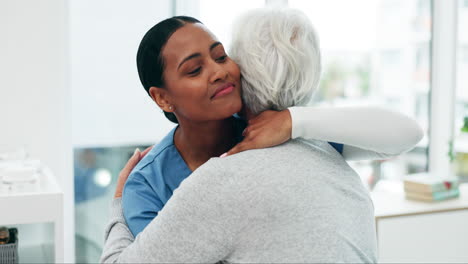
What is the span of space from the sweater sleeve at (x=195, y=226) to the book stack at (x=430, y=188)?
6.09 ft

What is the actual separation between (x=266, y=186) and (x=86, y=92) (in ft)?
6.08

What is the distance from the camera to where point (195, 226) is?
0.90 meters

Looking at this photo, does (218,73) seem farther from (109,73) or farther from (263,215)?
(109,73)

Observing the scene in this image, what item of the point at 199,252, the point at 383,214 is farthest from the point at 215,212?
the point at 383,214

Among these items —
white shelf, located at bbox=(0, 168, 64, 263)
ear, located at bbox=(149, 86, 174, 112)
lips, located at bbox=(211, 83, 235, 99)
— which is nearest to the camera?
lips, located at bbox=(211, 83, 235, 99)

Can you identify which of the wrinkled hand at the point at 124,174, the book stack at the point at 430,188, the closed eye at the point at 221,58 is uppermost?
the closed eye at the point at 221,58

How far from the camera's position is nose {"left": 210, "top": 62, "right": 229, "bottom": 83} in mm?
1089

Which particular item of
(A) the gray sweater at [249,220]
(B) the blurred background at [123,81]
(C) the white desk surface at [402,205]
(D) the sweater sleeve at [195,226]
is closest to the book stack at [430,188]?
(C) the white desk surface at [402,205]

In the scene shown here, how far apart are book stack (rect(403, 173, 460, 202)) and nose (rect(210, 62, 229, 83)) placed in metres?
1.75

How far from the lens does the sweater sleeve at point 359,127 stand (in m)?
1.03

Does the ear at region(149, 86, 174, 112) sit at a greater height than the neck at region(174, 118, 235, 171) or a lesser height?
greater

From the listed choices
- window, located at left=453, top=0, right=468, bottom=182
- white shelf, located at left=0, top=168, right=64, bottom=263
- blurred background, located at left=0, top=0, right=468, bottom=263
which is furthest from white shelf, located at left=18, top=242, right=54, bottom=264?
window, located at left=453, top=0, right=468, bottom=182

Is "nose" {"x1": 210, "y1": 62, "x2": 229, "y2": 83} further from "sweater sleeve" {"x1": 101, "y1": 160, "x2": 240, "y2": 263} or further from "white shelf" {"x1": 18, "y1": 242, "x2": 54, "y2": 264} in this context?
"white shelf" {"x1": 18, "y1": 242, "x2": 54, "y2": 264}

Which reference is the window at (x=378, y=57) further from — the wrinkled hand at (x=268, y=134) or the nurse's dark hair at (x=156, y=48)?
the wrinkled hand at (x=268, y=134)
